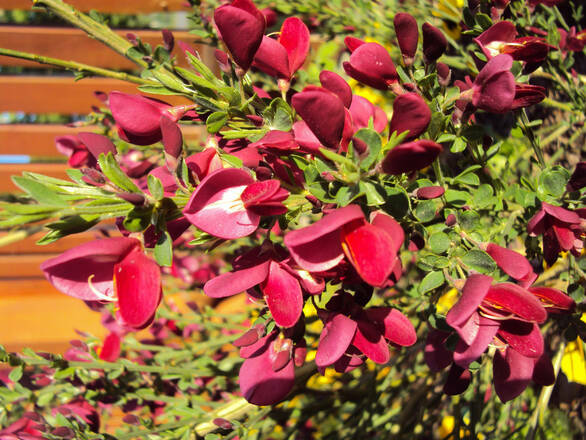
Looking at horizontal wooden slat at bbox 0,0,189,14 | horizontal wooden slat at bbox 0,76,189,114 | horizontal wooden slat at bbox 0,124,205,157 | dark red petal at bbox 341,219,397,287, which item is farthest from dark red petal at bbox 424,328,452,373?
horizontal wooden slat at bbox 0,124,205,157

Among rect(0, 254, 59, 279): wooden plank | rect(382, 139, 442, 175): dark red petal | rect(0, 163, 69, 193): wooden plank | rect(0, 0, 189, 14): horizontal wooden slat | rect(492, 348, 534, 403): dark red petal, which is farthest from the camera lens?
rect(0, 254, 59, 279): wooden plank

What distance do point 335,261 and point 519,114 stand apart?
312 mm

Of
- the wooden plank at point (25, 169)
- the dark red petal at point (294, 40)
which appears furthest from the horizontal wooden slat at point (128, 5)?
the dark red petal at point (294, 40)

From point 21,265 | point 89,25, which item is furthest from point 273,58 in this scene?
point 21,265

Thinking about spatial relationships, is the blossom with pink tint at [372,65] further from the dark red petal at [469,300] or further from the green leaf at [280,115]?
the dark red petal at [469,300]

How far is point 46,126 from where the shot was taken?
6.56ft

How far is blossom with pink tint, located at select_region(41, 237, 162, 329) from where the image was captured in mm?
329

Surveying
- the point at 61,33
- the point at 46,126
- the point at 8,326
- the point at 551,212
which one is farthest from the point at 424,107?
the point at 8,326

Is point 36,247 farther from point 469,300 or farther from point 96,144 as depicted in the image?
point 469,300

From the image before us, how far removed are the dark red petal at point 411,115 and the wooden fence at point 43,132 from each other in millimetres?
1358

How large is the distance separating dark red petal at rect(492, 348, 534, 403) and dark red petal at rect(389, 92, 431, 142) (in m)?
0.21

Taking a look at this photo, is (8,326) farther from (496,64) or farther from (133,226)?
(496,64)

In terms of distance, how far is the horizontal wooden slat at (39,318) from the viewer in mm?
2004

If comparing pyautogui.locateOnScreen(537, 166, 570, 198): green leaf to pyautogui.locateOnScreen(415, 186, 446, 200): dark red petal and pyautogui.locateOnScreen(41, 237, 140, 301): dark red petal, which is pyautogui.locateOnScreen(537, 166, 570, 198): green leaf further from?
pyautogui.locateOnScreen(41, 237, 140, 301): dark red petal
